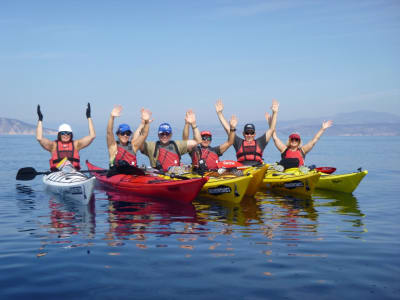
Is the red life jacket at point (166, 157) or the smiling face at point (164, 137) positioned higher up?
the smiling face at point (164, 137)

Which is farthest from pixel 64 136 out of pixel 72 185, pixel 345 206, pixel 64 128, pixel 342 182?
pixel 342 182

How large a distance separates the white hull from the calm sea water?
375 millimetres

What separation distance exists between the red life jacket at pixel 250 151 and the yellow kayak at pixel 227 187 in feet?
9.01

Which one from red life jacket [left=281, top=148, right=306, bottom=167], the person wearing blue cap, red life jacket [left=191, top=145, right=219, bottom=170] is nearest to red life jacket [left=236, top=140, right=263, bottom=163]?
red life jacket [left=281, top=148, right=306, bottom=167]

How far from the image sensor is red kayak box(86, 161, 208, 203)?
12.3 metres

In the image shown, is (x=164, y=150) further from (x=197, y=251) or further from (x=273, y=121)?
(x=197, y=251)

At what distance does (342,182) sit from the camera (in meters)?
16.2

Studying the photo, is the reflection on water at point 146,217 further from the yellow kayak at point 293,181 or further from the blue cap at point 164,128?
the yellow kayak at point 293,181

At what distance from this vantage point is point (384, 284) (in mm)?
5871

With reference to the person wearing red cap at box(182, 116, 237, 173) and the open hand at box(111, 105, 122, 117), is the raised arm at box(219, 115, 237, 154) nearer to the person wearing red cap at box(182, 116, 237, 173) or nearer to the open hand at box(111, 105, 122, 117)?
the person wearing red cap at box(182, 116, 237, 173)

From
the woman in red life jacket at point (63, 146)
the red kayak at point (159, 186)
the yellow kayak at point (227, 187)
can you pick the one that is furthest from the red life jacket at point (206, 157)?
the woman in red life jacket at point (63, 146)

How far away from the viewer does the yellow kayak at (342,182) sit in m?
15.9

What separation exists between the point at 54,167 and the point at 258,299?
11.4 meters

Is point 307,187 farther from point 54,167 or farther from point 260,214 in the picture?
point 54,167
